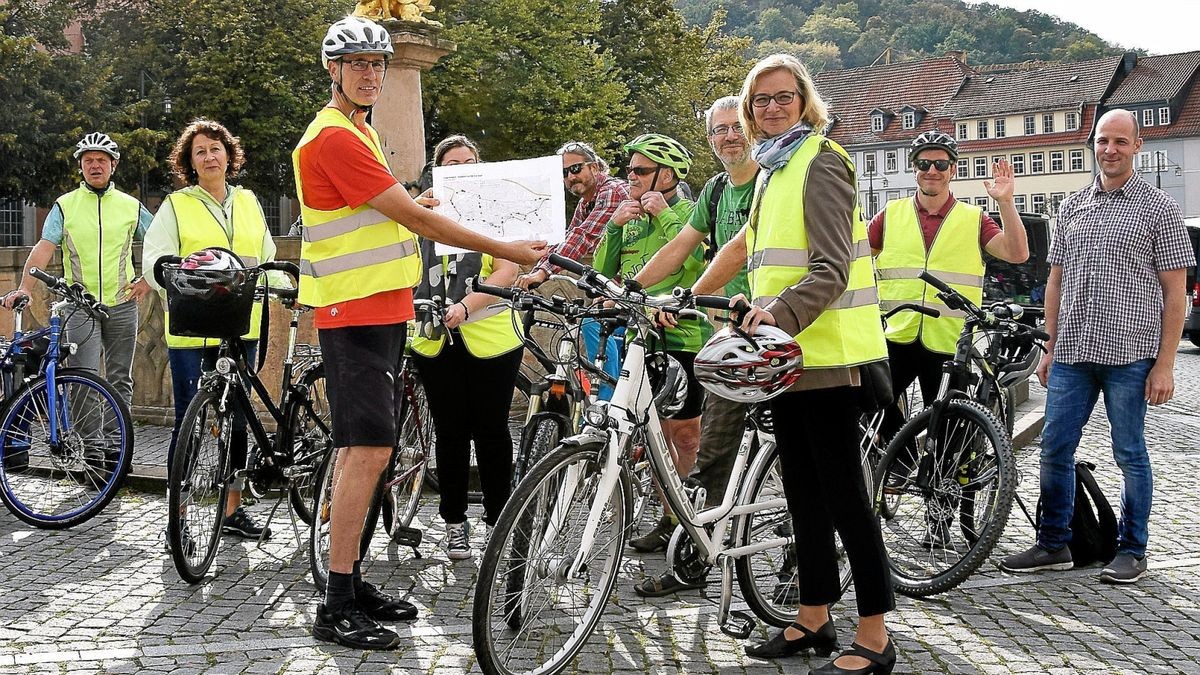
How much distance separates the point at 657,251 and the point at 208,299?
7.07 feet

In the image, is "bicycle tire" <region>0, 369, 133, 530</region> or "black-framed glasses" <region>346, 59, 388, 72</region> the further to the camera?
"bicycle tire" <region>0, 369, 133, 530</region>

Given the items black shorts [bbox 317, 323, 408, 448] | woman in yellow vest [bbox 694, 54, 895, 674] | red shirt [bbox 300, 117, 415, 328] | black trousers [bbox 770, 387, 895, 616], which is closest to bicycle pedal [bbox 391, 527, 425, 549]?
black shorts [bbox 317, 323, 408, 448]

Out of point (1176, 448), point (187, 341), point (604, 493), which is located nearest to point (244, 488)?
point (187, 341)

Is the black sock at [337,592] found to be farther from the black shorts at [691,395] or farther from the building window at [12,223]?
the building window at [12,223]

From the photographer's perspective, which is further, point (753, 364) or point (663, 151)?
point (663, 151)

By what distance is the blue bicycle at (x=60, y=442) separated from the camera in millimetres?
7520

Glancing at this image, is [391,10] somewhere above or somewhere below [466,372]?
above

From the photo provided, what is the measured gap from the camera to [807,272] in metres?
4.55

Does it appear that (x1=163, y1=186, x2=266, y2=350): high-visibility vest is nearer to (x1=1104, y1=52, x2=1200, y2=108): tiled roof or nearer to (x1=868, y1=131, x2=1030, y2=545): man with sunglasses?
(x1=868, y1=131, x2=1030, y2=545): man with sunglasses

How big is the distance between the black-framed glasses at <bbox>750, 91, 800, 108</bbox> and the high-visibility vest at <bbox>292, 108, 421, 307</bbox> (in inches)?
56.8

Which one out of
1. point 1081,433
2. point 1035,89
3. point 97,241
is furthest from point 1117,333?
point 1035,89

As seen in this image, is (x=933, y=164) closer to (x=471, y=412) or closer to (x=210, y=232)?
(x=471, y=412)

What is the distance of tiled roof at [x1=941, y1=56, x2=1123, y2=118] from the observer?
88625 mm

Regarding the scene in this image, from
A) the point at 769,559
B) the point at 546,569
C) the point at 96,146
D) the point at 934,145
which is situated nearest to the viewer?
the point at 546,569
